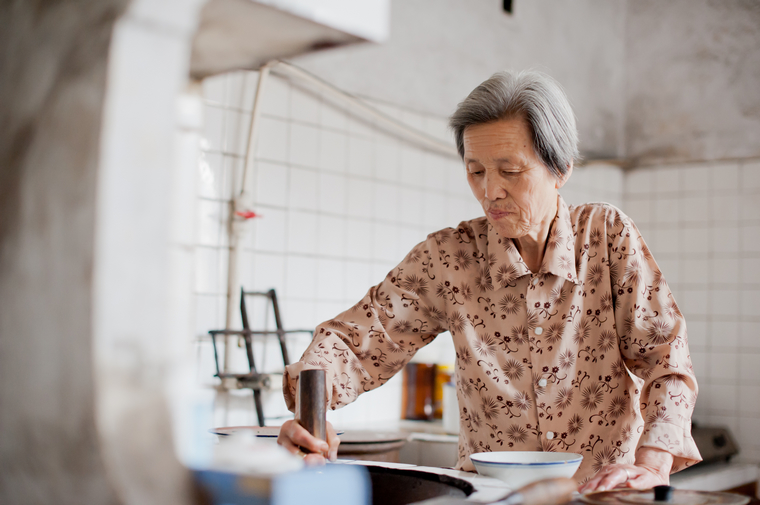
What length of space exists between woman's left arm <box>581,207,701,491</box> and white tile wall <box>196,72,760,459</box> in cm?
135

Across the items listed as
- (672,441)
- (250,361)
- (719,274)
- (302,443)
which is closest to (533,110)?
(672,441)

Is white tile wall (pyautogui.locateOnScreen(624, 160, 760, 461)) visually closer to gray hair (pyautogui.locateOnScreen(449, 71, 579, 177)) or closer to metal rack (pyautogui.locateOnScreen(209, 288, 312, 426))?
metal rack (pyautogui.locateOnScreen(209, 288, 312, 426))

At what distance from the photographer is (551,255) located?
1.47 metres

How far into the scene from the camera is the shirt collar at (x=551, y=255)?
1462 mm

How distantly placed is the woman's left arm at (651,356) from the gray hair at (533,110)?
17 cm

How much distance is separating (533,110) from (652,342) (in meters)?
0.47

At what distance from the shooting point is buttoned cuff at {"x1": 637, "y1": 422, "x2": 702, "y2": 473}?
3.90 feet

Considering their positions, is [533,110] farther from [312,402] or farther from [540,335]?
[312,402]

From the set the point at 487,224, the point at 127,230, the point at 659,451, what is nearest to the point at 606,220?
the point at 487,224

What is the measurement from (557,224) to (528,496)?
0.82 m

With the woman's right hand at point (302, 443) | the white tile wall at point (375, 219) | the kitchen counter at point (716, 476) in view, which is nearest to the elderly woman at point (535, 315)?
the woman's right hand at point (302, 443)

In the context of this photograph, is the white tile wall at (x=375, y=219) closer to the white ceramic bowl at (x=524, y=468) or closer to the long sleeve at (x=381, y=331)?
the long sleeve at (x=381, y=331)

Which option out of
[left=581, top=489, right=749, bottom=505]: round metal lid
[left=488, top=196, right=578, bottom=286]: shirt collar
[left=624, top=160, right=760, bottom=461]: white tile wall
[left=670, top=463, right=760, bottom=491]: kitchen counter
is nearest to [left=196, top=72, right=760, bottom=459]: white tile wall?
[left=624, top=160, right=760, bottom=461]: white tile wall

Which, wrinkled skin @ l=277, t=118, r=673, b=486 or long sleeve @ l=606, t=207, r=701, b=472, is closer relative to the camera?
long sleeve @ l=606, t=207, r=701, b=472
